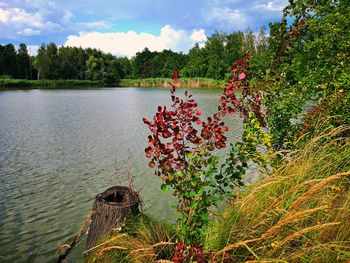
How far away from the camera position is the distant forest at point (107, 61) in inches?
2763

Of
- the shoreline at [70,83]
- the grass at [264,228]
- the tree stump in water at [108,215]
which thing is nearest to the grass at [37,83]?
the shoreline at [70,83]

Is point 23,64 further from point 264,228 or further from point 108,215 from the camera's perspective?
point 264,228

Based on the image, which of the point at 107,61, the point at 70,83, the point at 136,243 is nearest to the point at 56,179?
the point at 136,243

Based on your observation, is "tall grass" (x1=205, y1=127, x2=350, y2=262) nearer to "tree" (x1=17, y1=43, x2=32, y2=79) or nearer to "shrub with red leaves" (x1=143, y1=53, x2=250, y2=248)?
"shrub with red leaves" (x1=143, y1=53, x2=250, y2=248)

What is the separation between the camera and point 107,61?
91.8 meters

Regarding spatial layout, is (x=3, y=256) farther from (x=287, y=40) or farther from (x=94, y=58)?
(x=94, y=58)

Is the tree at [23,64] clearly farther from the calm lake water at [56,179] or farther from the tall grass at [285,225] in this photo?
the tall grass at [285,225]

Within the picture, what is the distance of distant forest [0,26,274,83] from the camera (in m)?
70.2

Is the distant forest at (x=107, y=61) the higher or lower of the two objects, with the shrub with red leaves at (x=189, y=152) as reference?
higher

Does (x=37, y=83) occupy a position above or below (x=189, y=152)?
above

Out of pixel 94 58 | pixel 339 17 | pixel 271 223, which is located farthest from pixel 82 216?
pixel 94 58

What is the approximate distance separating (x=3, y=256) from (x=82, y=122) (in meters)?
12.8

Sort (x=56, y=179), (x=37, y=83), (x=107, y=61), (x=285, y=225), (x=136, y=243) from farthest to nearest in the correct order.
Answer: (x=107, y=61) < (x=37, y=83) < (x=56, y=179) < (x=136, y=243) < (x=285, y=225)

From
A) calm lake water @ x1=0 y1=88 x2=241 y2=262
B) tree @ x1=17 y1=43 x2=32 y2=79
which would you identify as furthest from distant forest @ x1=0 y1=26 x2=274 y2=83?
calm lake water @ x1=0 y1=88 x2=241 y2=262
